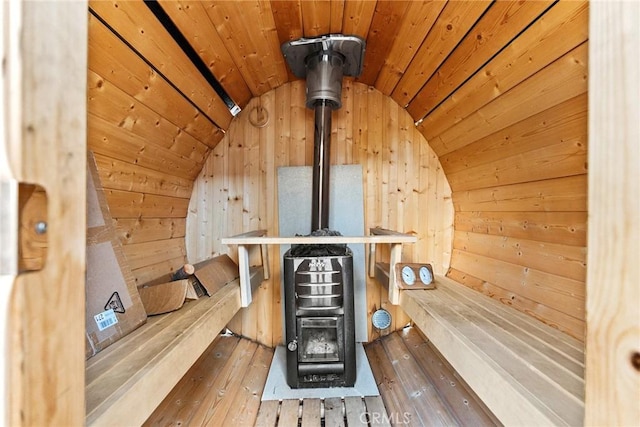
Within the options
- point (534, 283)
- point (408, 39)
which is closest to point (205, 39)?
point (408, 39)

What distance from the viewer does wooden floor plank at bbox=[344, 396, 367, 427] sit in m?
1.51

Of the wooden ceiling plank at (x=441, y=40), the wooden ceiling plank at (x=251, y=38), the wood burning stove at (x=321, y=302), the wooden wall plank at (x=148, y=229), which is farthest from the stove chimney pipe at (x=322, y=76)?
the wooden wall plank at (x=148, y=229)

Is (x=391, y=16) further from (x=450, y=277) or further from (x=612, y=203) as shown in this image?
(x=450, y=277)

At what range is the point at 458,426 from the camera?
4.66 ft

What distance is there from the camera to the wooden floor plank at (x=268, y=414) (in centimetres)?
150

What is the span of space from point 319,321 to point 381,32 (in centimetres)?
162

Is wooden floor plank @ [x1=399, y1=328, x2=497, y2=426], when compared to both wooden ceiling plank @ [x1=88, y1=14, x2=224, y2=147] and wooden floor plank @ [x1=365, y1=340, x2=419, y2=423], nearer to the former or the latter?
wooden floor plank @ [x1=365, y1=340, x2=419, y2=423]

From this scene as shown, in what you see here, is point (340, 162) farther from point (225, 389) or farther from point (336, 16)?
point (225, 389)

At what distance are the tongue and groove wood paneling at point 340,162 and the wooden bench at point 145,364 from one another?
3.43 ft

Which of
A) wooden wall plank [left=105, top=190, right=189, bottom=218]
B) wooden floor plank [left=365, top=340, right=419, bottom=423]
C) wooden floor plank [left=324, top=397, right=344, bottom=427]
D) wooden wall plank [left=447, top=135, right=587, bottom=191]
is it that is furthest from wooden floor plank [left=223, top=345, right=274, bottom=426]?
wooden wall plank [left=447, top=135, right=587, bottom=191]

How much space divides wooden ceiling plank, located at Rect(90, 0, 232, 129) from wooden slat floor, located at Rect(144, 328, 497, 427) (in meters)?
1.63

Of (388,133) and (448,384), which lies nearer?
(448,384)

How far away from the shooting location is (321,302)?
5.39 ft

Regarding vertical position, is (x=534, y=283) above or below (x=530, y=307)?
above
